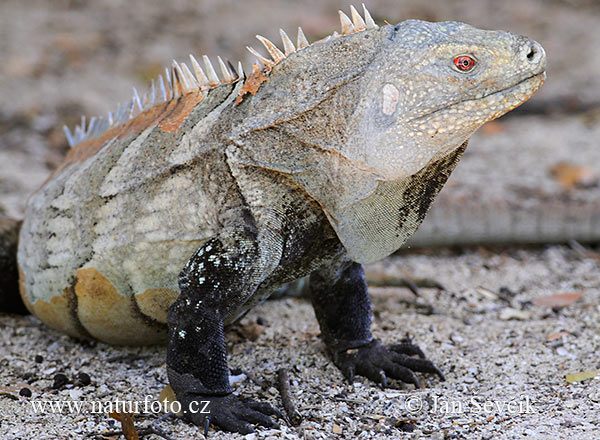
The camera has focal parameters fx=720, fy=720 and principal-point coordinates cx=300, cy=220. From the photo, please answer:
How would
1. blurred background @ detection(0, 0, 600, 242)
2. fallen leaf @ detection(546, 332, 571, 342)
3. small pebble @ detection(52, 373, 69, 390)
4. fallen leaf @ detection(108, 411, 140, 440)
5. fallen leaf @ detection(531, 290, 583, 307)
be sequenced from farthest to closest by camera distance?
blurred background @ detection(0, 0, 600, 242)
fallen leaf @ detection(531, 290, 583, 307)
fallen leaf @ detection(546, 332, 571, 342)
small pebble @ detection(52, 373, 69, 390)
fallen leaf @ detection(108, 411, 140, 440)

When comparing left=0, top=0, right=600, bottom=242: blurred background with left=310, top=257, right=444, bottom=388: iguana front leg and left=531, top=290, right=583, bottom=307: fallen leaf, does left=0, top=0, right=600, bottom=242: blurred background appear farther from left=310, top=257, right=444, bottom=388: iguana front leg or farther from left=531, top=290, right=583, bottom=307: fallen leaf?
left=310, top=257, right=444, bottom=388: iguana front leg

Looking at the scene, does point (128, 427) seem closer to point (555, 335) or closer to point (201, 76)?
point (201, 76)

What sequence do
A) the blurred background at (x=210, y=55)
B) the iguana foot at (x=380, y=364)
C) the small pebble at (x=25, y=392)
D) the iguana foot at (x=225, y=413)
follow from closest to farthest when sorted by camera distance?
the iguana foot at (x=225, y=413)
the small pebble at (x=25, y=392)
the iguana foot at (x=380, y=364)
the blurred background at (x=210, y=55)

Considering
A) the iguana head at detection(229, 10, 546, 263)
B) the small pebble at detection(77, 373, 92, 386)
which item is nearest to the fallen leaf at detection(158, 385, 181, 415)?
the small pebble at detection(77, 373, 92, 386)

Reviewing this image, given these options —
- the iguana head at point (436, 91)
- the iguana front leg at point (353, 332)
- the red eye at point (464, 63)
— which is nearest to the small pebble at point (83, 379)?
the iguana front leg at point (353, 332)

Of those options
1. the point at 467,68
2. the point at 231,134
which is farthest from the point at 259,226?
the point at 467,68

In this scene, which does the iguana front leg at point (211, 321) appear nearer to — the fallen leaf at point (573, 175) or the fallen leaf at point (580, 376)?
the fallen leaf at point (580, 376)

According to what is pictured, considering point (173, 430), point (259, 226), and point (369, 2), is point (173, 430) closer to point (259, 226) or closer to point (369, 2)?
point (259, 226)
